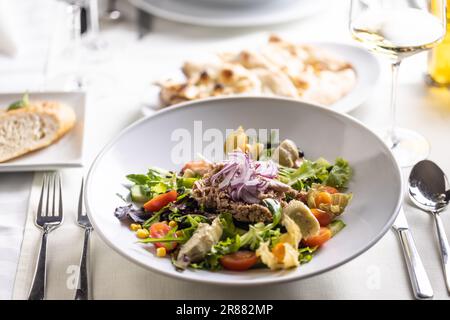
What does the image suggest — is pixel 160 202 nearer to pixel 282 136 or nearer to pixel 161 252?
pixel 161 252

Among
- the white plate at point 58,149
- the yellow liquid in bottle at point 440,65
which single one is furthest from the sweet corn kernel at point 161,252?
the yellow liquid in bottle at point 440,65

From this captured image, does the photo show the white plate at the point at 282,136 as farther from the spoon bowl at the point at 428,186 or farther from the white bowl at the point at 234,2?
the white bowl at the point at 234,2

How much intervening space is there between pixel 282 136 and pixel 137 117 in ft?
2.15

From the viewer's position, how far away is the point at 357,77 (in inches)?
107

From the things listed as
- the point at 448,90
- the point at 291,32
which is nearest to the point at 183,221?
the point at 448,90

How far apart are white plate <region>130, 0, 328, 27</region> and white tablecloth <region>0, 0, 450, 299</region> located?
0.08m

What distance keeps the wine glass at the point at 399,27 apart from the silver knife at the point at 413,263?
1.26ft

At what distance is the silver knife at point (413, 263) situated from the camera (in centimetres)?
174

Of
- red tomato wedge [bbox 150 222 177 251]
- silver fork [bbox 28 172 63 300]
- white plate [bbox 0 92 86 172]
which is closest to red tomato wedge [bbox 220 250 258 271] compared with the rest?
red tomato wedge [bbox 150 222 177 251]

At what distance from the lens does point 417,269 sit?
1811 mm

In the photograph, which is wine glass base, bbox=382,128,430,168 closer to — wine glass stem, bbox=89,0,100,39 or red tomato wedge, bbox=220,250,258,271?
red tomato wedge, bbox=220,250,258,271

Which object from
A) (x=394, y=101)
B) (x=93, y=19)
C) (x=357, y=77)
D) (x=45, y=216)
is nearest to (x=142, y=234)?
(x=45, y=216)

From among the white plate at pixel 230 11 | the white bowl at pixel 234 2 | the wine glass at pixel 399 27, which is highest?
the wine glass at pixel 399 27
